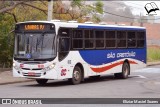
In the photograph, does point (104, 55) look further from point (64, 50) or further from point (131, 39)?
point (64, 50)

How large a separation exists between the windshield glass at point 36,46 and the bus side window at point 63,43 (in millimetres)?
403

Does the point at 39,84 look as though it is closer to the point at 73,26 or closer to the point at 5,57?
the point at 73,26

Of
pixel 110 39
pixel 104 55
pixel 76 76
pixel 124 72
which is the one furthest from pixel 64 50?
pixel 124 72

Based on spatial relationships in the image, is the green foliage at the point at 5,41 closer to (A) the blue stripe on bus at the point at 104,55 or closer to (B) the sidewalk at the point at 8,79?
(B) the sidewalk at the point at 8,79

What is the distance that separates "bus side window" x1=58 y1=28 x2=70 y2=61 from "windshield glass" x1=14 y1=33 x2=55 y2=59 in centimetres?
40

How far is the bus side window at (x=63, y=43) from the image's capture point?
72.4 feet

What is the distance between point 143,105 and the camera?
1462 centimetres

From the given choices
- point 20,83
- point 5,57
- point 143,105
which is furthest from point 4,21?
point 143,105

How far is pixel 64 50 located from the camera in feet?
73.2

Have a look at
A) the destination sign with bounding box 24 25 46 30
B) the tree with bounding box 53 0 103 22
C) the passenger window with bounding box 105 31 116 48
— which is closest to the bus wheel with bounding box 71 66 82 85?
the destination sign with bounding box 24 25 46 30

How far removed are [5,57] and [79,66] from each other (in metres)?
9.17

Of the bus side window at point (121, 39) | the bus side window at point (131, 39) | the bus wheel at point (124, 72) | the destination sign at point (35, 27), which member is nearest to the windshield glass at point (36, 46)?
the destination sign at point (35, 27)

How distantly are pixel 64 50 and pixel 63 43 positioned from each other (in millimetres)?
322

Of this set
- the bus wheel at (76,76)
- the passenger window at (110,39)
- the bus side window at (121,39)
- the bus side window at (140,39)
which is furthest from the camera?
the bus side window at (140,39)
